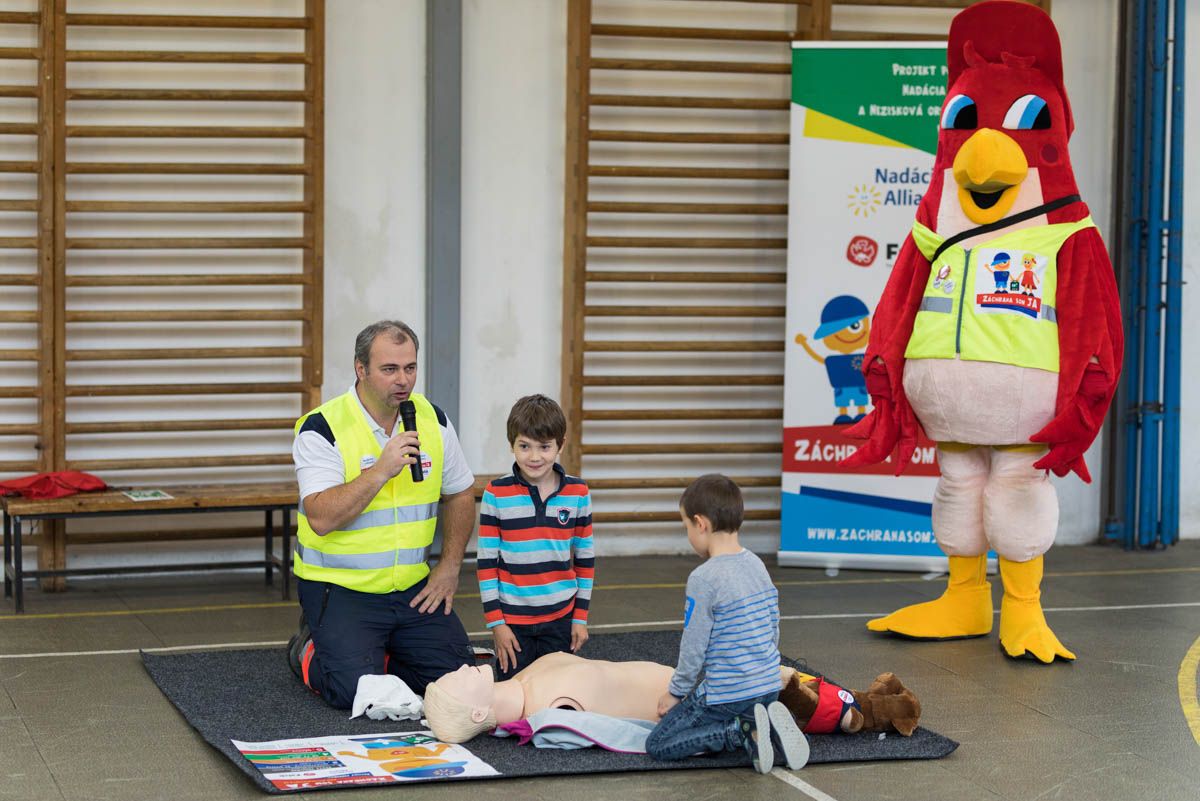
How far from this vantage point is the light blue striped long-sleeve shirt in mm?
3510

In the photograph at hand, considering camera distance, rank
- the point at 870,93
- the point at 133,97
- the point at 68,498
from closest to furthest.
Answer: the point at 68,498 → the point at 133,97 → the point at 870,93

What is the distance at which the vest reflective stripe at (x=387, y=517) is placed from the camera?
4.15 metres

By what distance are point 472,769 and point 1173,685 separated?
223 centimetres

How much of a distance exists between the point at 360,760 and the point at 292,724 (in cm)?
40

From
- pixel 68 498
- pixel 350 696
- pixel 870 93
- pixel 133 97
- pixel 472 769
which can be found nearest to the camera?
pixel 472 769

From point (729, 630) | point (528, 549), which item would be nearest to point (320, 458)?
point (528, 549)

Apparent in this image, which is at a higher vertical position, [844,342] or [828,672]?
[844,342]

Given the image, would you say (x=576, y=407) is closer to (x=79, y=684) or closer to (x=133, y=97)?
(x=133, y=97)

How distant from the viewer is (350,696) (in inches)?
158

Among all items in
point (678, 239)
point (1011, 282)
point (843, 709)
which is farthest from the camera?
point (678, 239)

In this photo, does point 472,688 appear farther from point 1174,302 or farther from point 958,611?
point 1174,302

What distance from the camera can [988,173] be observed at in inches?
187

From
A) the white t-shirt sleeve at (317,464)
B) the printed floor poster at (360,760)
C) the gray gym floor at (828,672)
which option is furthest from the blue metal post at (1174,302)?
the printed floor poster at (360,760)

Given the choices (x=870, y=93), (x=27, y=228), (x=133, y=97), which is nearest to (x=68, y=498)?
(x=27, y=228)
